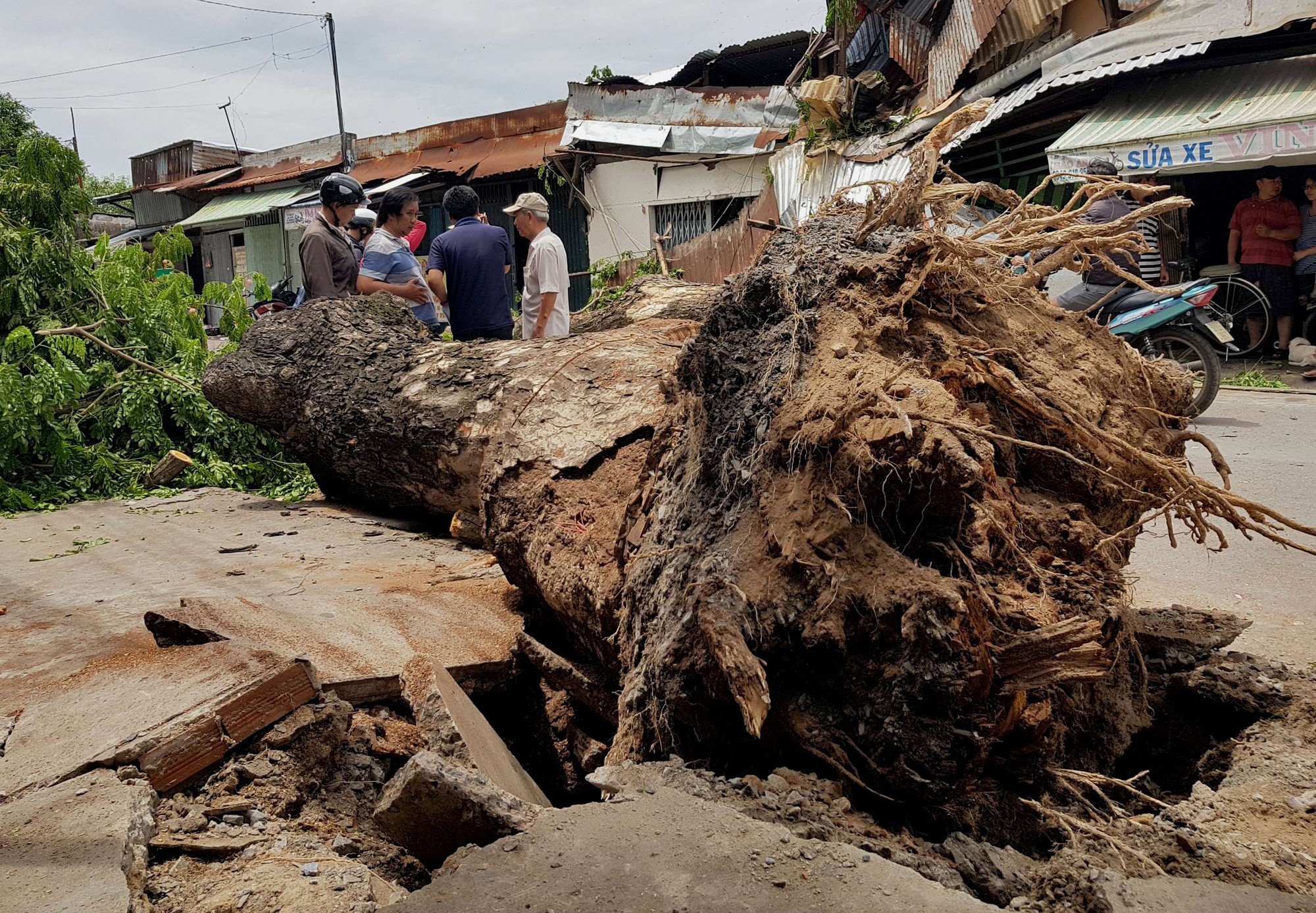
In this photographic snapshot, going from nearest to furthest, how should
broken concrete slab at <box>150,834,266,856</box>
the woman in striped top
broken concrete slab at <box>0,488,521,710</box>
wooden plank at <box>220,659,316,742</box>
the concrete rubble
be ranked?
the concrete rubble
broken concrete slab at <box>150,834,266,856</box>
wooden plank at <box>220,659,316,742</box>
broken concrete slab at <box>0,488,521,710</box>
the woman in striped top

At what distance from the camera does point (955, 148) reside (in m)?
12.5

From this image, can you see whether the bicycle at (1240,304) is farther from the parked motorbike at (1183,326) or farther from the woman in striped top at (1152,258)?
the parked motorbike at (1183,326)

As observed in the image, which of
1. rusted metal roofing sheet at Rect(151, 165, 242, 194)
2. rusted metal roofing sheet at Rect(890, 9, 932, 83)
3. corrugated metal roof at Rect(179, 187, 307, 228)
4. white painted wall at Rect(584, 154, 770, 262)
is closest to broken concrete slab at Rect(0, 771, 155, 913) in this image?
rusted metal roofing sheet at Rect(890, 9, 932, 83)

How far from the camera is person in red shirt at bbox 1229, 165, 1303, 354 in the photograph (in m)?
9.89

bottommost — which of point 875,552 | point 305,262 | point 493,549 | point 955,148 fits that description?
point 493,549

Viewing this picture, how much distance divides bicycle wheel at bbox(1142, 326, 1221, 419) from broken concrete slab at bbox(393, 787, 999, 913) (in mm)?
6904

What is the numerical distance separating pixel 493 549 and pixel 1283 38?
395 inches

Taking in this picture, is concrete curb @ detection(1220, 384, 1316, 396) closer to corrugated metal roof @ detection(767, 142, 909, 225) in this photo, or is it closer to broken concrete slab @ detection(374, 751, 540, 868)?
corrugated metal roof @ detection(767, 142, 909, 225)

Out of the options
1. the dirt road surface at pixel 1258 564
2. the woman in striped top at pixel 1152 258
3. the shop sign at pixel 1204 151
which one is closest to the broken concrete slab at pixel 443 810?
the dirt road surface at pixel 1258 564

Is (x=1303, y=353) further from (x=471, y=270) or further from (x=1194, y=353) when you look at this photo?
(x=471, y=270)

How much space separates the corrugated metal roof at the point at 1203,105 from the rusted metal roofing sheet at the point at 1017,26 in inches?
47.7

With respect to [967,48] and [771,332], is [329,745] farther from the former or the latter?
[967,48]

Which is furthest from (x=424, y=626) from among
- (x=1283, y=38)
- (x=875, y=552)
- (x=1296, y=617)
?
(x=1283, y=38)

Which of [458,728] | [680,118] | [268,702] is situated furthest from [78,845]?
[680,118]
